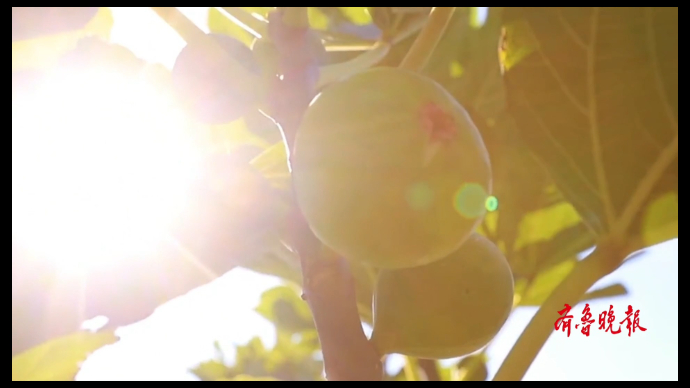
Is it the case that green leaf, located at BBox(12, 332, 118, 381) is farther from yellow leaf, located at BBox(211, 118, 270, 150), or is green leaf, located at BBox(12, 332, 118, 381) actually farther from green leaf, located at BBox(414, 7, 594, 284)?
green leaf, located at BBox(414, 7, 594, 284)

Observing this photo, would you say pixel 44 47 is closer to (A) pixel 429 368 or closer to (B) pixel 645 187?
(A) pixel 429 368

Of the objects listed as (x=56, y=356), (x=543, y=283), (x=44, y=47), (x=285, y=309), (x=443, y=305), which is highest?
(x=44, y=47)

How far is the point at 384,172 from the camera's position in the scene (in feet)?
2.32

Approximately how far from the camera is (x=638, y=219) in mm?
1054

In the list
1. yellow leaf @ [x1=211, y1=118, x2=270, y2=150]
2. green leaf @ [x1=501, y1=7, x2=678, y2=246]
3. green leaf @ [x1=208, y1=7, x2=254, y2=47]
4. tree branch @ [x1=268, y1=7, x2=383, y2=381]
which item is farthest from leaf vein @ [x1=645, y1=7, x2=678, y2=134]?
green leaf @ [x1=208, y1=7, x2=254, y2=47]

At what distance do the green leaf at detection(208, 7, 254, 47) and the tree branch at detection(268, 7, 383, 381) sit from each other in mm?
708

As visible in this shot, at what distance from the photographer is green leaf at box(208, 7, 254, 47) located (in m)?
1.54

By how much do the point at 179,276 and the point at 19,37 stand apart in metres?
0.47

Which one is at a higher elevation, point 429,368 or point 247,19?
point 247,19

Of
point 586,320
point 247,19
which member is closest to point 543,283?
point 586,320

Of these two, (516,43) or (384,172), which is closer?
(384,172)

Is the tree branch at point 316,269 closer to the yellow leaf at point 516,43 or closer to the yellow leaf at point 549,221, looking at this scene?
the yellow leaf at point 516,43

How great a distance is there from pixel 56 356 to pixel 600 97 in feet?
3.31

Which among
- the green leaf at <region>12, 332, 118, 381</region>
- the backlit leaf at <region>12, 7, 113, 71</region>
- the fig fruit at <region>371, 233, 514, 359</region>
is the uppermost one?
the backlit leaf at <region>12, 7, 113, 71</region>
